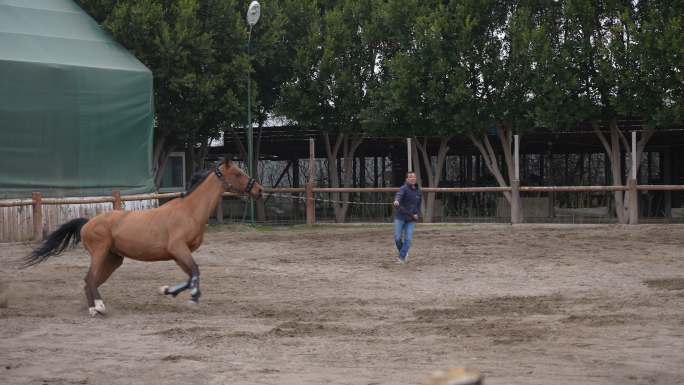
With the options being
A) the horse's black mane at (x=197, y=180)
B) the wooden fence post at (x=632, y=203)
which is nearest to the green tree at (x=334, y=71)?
the wooden fence post at (x=632, y=203)

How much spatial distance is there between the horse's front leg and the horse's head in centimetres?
117

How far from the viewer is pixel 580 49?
83.0 feet

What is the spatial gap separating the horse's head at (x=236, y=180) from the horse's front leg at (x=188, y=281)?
117cm

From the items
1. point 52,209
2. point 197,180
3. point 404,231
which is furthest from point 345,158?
point 197,180

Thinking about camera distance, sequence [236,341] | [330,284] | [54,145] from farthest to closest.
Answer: [54,145] < [330,284] < [236,341]

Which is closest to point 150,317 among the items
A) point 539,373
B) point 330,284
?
point 330,284

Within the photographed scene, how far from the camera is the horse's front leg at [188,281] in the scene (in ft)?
36.0

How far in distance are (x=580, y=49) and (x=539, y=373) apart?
755 inches

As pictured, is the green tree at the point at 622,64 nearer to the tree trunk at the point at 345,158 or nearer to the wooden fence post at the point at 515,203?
the wooden fence post at the point at 515,203

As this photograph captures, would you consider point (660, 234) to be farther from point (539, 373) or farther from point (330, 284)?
point (539, 373)

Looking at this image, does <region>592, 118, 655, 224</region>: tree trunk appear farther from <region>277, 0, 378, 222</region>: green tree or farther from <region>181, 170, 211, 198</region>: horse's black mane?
<region>181, 170, 211, 198</region>: horse's black mane

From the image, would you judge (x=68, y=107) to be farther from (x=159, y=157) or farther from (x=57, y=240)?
(x=57, y=240)

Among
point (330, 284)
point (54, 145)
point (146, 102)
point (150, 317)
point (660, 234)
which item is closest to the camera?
point (150, 317)

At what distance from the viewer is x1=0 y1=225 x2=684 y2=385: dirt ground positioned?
7.82 meters
